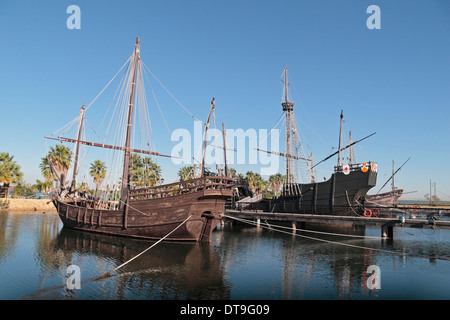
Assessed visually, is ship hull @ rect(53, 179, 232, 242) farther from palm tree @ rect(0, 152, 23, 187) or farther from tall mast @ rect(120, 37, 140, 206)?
palm tree @ rect(0, 152, 23, 187)

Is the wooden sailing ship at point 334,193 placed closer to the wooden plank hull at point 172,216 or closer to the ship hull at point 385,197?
the ship hull at point 385,197

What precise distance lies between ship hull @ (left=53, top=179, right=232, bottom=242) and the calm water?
97 centimetres

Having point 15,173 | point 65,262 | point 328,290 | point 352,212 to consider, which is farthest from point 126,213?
point 15,173

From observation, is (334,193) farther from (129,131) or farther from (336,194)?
(129,131)

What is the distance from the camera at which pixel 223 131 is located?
4003cm

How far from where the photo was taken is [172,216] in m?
18.4

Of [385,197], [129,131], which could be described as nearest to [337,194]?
[385,197]

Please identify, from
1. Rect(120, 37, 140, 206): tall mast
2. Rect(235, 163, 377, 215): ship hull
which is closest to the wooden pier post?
Rect(235, 163, 377, 215): ship hull

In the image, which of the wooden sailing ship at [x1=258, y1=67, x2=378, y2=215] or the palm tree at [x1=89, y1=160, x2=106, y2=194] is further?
the palm tree at [x1=89, y1=160, x2=106, y2=194]

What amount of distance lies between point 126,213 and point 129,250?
3.91m

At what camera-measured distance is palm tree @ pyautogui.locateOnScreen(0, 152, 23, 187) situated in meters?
40.1

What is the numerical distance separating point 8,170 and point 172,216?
3547 cm

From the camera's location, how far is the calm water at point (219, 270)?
9.83 m

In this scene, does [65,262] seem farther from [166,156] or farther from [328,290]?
[166,156]
